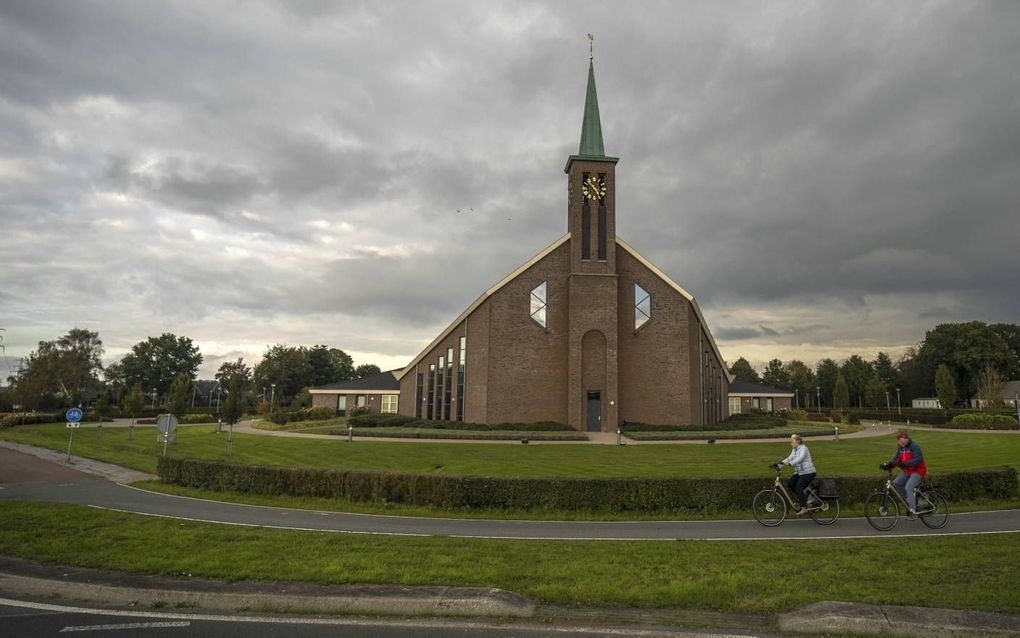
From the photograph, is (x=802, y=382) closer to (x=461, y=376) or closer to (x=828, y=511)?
(x=461, y=376)

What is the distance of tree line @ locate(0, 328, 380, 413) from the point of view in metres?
75.1

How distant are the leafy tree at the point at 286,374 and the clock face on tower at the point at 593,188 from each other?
6945cm

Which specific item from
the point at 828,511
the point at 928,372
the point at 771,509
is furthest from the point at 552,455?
the point at 928,372

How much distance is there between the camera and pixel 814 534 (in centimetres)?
1173

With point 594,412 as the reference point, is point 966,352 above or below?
above

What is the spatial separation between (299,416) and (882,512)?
5273 cm

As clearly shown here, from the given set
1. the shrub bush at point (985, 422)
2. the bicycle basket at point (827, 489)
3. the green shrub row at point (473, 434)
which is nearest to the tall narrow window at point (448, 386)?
the green shrub row at point (473, 434)

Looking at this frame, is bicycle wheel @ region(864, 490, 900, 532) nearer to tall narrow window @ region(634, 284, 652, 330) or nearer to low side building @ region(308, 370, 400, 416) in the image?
tall narrow window @ region(634, 284, 652, 330)

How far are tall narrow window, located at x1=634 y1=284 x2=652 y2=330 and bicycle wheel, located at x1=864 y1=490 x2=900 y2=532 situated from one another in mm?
31499

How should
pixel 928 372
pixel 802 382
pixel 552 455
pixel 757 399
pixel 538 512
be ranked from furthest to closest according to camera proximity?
pixel 802 382 < pixel 928 372 < pixel 757 399 < pixel 552 455 < pixel 538 512

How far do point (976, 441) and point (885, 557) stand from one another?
32.3m

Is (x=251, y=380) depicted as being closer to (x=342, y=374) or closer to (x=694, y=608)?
(x=342, y=374)

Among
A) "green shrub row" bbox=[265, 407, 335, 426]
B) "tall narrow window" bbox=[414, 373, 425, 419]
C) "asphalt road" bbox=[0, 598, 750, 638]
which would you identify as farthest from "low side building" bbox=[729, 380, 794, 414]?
"asphalt road" bbox=[0, 598, 750, 638]

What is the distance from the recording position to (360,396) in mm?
68625
